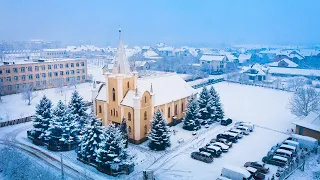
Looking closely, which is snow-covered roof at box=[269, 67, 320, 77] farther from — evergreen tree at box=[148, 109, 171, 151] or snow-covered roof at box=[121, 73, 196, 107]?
evergreen tree at box=[148, 109, 171, 151]

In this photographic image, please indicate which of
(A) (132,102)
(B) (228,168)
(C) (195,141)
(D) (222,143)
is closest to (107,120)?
(A) (132,102)

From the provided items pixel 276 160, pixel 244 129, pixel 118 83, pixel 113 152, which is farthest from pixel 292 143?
pixel 118 83

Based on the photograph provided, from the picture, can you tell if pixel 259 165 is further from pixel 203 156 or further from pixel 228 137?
pixel 228 137

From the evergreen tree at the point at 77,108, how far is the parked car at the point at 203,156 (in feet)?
48.8

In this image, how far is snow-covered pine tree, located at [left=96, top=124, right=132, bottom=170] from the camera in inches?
1017

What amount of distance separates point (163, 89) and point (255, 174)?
18.0 m

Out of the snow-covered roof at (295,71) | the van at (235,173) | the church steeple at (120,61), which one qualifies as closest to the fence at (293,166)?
the van at (235,173)

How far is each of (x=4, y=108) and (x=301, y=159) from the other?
148ft

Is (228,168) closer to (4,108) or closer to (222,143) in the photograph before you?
(222,143)

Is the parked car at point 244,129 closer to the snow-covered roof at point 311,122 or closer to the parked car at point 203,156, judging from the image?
the snow-covered roof at point 311,122

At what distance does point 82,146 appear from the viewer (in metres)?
28.5

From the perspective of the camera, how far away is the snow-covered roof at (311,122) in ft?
110

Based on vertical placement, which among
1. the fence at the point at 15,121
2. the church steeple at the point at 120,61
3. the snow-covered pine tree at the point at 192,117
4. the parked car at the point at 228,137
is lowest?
the parked car at the point at 228,137

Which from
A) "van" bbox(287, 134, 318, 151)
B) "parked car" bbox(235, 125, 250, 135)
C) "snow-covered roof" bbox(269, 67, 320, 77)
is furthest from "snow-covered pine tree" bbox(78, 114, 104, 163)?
"snow-covered roof" bbox(269, 67, 320, 77)
